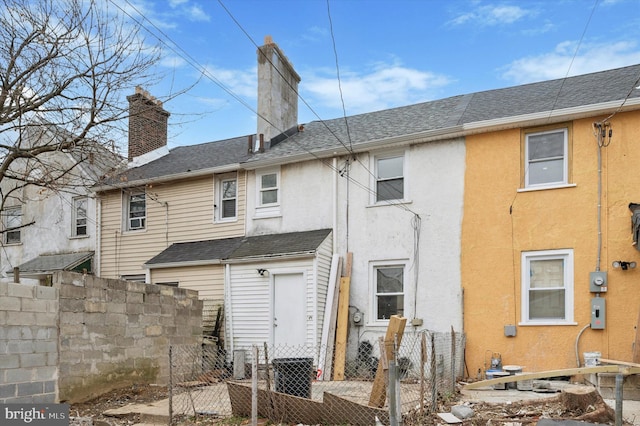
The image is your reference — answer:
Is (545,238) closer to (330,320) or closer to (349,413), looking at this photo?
(330,320)

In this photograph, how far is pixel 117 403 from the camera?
34.1ft

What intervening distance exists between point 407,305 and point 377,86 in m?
5.09

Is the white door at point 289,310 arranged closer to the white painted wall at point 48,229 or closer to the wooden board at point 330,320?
the wooden board at point 330,320

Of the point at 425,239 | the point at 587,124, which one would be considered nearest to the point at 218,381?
the point at 425,239

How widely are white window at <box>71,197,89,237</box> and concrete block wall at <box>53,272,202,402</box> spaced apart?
295 inches

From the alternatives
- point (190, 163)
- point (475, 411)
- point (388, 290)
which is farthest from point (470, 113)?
point (190, 163)

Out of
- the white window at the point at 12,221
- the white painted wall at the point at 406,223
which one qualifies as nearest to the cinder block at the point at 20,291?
the white painted wall at the point at 406,223

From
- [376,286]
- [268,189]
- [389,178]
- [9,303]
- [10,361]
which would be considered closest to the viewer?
[10,361]

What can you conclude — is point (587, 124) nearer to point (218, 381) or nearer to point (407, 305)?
point (407, 305)

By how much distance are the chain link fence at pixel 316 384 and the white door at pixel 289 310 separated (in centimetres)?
34

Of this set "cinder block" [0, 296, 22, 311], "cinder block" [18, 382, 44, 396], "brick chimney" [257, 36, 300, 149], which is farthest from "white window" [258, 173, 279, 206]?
"cinder block" [18, 382, 44, 396]

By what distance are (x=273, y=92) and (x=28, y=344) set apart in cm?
1044

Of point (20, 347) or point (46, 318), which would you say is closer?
point (20, 347)

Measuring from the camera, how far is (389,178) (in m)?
14.3
